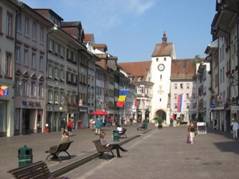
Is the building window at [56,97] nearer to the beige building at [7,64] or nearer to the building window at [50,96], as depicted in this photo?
the building window at [50,96]

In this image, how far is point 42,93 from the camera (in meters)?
50.9

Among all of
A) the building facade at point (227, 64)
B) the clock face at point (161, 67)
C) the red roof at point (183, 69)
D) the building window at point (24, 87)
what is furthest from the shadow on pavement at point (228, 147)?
the clock face at point (161, 67)

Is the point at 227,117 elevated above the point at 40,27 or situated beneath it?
situated beneath

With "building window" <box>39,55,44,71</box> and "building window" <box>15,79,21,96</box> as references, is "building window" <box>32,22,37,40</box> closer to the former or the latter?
"building window" <box>39,55,44,71</box>

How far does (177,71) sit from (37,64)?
102m

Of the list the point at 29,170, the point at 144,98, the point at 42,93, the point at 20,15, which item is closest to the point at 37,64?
the point at 42,93

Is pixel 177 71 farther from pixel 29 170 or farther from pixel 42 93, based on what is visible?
pixel 29 170

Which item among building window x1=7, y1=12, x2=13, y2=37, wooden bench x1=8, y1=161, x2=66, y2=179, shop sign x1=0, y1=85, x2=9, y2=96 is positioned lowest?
wooden bench x1=8, y1=161, x2=66, y2=179

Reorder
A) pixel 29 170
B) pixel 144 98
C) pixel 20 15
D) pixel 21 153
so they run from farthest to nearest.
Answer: pixel 144 98, pixel 20 15, pixel 21 153, pixel 29 170

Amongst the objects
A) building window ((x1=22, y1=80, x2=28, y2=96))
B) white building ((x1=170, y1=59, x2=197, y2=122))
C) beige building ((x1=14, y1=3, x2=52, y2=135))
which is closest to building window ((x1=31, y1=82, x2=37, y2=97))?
beige building ((x1=14, y1=3, x2=52, y2=135))

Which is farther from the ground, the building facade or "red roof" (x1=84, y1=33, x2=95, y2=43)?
"red roof" (x1=84, y1=33, x2=95, y2=43)

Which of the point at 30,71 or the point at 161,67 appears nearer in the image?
the point at 30,71

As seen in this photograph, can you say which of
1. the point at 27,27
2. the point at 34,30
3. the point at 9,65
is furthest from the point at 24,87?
the point at 34,30

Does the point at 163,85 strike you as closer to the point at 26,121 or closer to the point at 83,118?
the point at 83,118
